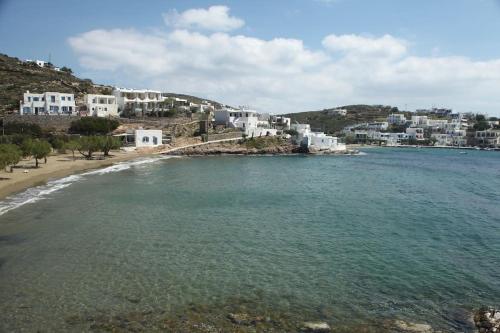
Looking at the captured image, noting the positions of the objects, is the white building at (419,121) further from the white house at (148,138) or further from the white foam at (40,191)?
the white foam at (40,191)

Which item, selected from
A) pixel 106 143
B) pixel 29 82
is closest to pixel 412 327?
pixel 106 143

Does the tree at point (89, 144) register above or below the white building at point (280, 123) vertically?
below

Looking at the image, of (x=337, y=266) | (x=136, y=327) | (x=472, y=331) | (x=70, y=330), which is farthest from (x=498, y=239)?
(x=70, y=330)

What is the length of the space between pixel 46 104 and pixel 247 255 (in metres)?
73.6

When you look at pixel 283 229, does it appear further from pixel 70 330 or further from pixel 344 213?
pixel 70 330

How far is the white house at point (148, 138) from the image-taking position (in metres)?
72.9

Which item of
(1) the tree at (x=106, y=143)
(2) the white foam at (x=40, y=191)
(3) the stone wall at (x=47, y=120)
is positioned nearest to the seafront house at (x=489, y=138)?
(1) the tree at (x=106, y=143)

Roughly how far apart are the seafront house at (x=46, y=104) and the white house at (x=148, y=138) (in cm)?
1706

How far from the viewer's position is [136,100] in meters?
92.0

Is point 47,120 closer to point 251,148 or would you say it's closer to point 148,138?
point 148,138

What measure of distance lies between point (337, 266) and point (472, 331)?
6.01 metres

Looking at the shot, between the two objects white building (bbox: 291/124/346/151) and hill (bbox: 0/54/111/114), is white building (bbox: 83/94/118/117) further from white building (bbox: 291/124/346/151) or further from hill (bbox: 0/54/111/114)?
white building (bbox: 291/124/346/151)

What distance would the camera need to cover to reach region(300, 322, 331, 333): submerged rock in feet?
37.8

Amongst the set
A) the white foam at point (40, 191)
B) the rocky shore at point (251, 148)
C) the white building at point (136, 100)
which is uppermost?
the white building at point (136, 100)
